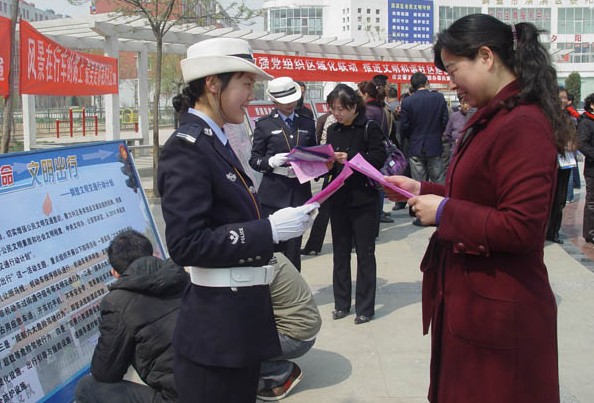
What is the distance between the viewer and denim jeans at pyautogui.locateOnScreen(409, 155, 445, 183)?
8539 mm

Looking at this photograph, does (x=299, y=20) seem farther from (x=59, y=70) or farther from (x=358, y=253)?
(x=358, y=253)

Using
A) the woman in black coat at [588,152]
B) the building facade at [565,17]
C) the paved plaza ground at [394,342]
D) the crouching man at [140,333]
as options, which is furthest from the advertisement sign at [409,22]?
the crouching man at [140,333]

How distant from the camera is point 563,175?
7.75 meters

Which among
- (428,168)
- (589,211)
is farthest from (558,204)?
(428,168)

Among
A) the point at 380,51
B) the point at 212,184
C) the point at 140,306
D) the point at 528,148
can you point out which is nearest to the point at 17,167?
the point at 140,306

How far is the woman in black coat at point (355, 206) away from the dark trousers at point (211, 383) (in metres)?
2.90

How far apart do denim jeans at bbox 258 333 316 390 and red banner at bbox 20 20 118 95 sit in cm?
465

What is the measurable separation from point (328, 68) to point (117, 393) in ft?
36.3

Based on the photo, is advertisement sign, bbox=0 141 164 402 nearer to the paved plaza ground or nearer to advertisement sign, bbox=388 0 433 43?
the paved plaza ground

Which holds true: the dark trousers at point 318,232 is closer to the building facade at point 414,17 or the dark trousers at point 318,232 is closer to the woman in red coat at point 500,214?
the woman in red coat at point 500,214

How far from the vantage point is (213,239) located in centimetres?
191

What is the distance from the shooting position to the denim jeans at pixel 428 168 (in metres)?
8.54

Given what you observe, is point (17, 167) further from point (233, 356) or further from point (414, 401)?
point (414, 401)

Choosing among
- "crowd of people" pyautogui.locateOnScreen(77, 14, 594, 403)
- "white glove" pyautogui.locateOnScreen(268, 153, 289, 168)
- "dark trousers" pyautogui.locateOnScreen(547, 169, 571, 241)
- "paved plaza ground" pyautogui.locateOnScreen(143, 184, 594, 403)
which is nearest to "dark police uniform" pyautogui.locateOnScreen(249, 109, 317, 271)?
"white glove" pyautogui.locateOnScreen(268, 153, 289, 168)
